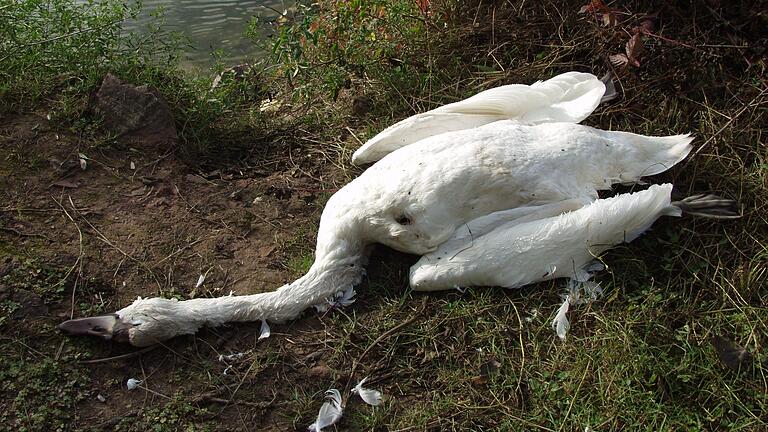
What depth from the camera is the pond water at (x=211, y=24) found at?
276 inches

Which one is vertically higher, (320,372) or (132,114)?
(132,114)

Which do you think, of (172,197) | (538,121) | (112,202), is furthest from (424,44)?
(112,202)

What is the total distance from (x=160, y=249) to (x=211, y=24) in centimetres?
453

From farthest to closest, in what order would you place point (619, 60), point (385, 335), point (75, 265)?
point (619, 60)
point (75, 265)
point (385, 335)

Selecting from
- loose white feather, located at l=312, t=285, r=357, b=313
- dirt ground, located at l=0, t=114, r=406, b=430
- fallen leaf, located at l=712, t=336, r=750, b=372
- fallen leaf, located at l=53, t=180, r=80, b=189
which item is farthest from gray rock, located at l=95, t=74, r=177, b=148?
fallen leaf, located at l=712, t=336, r=750, b=372

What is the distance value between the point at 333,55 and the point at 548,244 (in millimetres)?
2550

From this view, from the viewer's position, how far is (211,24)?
7609 millimetres

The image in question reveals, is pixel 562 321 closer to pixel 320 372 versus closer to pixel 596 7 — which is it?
pixel 320 372

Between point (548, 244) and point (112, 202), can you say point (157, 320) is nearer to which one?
point (112, 202)

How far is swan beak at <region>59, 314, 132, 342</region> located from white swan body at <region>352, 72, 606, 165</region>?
5.76 feet

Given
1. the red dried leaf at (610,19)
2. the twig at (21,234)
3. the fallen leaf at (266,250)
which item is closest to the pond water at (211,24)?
the twig at (21,234)

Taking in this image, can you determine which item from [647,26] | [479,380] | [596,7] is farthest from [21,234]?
[647,26]

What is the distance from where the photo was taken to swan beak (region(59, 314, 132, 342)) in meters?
3.19

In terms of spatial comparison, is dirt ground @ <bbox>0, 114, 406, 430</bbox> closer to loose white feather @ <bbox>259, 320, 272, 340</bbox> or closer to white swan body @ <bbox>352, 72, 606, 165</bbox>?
loose white feather @ <bbox>259, 320, 272, 340</bbox>
